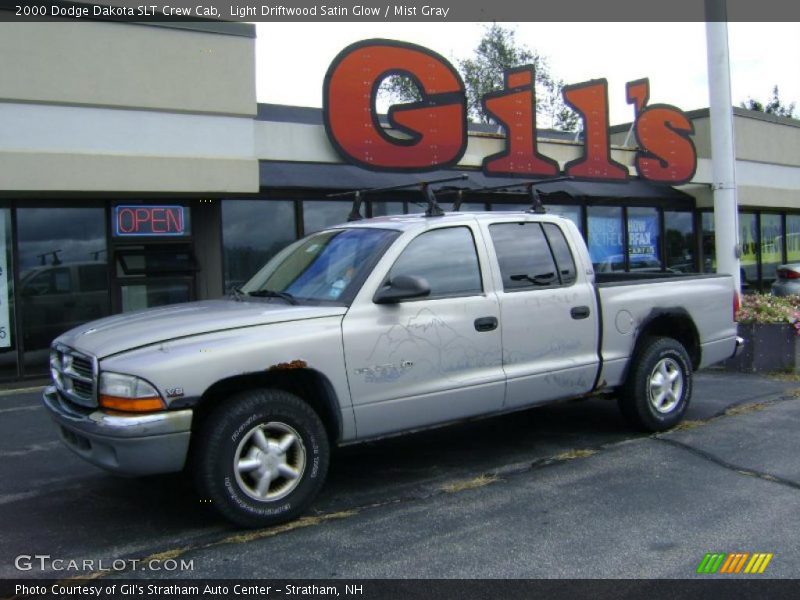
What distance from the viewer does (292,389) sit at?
4.72m

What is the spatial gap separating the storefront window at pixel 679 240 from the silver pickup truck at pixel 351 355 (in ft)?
42.2

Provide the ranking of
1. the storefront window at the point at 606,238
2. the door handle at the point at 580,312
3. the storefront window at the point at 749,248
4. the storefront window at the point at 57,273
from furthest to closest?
the storefront window at the point at 749,248
the storefront window at the point at 606,238
the storefront window at the point at 57,273
the door handle at the point at 580,312

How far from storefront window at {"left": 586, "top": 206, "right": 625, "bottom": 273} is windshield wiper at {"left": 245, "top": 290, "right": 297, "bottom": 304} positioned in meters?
12.4

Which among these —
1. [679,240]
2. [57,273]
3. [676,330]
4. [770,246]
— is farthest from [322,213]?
[770,246]

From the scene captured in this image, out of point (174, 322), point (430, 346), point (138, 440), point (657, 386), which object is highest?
point (174, 322)

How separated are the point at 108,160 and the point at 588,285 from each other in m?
6.96

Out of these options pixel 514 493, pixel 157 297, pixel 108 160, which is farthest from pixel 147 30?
pixel 514 493

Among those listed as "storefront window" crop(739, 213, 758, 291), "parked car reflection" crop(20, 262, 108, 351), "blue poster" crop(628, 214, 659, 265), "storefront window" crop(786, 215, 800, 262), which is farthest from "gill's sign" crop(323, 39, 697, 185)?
"storefront window" crop(786, 215, 800, 262)

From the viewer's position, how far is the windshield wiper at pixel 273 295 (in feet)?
16.5

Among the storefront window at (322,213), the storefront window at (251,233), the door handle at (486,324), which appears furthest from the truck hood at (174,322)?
the storefront window at (322,213)

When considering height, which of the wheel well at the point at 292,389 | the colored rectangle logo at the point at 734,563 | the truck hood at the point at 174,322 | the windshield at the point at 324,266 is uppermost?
the windshield at the point at 324,266

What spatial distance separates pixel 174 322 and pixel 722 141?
27.7ft

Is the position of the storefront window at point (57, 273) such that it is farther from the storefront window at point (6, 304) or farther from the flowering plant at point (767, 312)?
the flowering plant at point (767, 312)

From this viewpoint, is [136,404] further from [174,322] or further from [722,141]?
[722,141]
